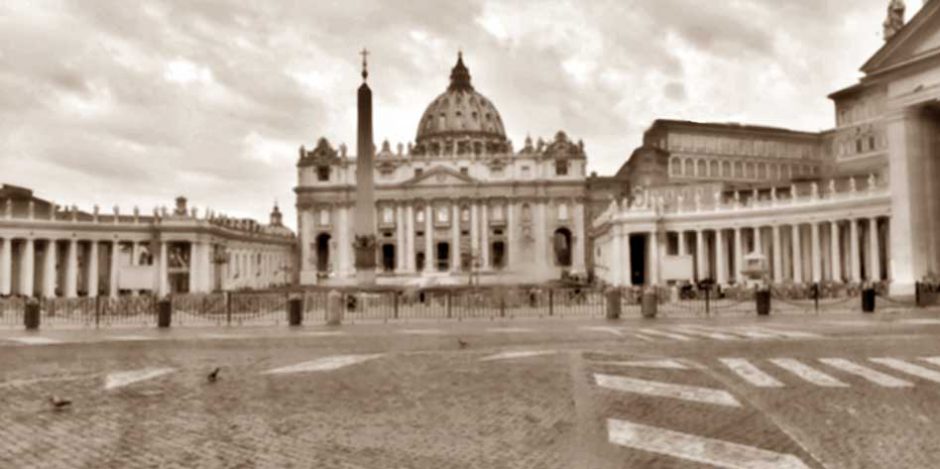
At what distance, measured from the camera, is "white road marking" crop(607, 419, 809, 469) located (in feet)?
26.3

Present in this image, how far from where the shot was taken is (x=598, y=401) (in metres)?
10.9

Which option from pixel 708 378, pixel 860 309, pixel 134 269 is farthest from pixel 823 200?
pixel 708 378

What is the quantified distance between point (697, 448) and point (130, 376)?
9.62 metres

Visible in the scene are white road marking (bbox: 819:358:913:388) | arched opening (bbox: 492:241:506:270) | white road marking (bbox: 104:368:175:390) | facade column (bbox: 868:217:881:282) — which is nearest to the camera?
white road marking (bbox: 819:358:913:388)

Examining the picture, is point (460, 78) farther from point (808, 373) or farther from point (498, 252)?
point (808, 373)

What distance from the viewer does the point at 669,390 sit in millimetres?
11727

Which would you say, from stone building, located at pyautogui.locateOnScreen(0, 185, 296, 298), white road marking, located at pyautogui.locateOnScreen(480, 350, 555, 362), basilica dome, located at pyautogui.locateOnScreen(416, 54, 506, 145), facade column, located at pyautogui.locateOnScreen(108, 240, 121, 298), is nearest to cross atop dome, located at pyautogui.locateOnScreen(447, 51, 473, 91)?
basilica dome, located at pyautogui.locateOnScreen(416, 54, 506, 145)

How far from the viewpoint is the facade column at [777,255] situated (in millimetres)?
66438

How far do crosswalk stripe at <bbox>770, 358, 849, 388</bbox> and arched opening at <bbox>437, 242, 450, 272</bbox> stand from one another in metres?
108

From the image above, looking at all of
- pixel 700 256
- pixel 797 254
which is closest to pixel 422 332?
pixel 797 254

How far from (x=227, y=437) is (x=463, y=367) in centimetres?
595

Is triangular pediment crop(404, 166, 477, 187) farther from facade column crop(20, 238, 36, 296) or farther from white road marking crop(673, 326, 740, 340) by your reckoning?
white road marking crop(673, 326, 740, 340)

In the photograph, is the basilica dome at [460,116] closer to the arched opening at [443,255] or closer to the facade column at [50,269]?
the arched opening at [443,255]

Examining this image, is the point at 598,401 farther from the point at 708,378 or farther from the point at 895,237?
the point at 895,237
